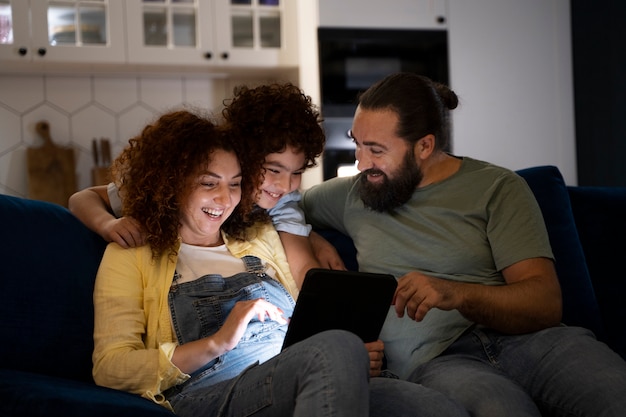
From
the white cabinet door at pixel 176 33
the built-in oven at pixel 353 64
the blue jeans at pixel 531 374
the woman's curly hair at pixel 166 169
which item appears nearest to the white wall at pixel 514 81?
the built-in oven at pixel 353 64

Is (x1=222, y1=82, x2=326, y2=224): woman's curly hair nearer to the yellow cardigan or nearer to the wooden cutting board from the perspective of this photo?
the yellow cardigan

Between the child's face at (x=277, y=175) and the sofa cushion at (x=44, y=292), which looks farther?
the child's face at (x=277, y=175)

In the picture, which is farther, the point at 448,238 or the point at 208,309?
the point at 448,238

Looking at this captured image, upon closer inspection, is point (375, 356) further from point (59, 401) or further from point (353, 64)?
point (353, 64)

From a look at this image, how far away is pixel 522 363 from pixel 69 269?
97 centimetres

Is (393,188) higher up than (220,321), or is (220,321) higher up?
(393,188)

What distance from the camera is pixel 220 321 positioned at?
1.67 m

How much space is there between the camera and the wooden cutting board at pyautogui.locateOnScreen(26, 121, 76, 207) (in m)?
3.64

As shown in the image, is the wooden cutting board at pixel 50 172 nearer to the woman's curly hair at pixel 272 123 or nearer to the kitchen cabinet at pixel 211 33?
the kitchen cabinet at pixel 211 33

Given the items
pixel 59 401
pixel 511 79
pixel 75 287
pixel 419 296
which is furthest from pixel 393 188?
pixel 511 79

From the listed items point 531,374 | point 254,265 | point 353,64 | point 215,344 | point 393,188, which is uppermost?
point 353,64

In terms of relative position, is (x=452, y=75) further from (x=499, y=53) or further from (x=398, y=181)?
(x=398, y=181)

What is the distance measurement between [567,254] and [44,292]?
4.17 feet

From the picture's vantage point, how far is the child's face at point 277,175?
6.23 feet
